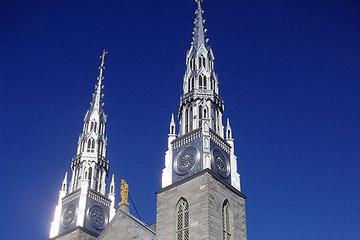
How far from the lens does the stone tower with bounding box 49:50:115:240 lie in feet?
150

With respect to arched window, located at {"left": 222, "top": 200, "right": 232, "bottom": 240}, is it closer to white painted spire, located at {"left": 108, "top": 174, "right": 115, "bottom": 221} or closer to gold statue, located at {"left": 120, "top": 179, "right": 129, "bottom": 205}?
gold statue, located at {"left": 120, "top": 179, "right": 129, "bottom": 205}

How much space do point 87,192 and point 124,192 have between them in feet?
25.7

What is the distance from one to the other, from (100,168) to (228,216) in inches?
685

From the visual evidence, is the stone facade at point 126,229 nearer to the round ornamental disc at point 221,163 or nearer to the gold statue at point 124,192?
the gold statue at point 124,192

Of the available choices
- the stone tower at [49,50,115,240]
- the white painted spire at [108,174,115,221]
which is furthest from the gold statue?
the white painted spire at [108,174,115,221]

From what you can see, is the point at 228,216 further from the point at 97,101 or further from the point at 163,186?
the point at 97,101

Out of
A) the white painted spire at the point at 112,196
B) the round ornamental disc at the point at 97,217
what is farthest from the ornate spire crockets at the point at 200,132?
the white painted spire at the point at 112,196

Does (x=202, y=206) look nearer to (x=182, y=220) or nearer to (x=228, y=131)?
(x=182, y=220)

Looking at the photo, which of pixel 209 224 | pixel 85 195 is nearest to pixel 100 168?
Answer: pixel 85 195

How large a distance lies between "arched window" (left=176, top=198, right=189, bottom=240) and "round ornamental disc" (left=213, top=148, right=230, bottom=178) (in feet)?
11.0

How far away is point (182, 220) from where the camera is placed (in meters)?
35.4

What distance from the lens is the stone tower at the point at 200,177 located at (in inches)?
1363

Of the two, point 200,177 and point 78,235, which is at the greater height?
point 78,235

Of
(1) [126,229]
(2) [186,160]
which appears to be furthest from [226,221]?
(1) [126,229]
